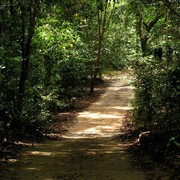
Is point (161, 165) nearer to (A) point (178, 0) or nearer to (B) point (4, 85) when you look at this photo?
(A) point (178, 0)

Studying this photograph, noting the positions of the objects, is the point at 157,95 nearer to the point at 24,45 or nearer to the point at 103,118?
the point at 24,45

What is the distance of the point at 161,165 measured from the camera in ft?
24.0

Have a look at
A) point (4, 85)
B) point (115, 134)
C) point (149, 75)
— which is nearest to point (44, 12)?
point (4, 85)

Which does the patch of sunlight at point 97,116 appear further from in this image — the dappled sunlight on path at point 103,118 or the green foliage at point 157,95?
the green foliage at point 157,95

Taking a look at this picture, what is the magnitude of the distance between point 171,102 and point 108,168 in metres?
2.95

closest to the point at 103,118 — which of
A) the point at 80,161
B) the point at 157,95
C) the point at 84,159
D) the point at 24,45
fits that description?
the point at 24,45

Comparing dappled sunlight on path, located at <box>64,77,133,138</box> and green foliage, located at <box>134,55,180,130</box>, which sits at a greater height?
green foliage, located at <box>134,55,180,130</box>

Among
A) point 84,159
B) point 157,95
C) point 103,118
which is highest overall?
point 157,95

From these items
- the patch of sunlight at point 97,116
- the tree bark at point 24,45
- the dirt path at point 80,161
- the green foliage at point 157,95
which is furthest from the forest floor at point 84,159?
the tree bark at point 24,45

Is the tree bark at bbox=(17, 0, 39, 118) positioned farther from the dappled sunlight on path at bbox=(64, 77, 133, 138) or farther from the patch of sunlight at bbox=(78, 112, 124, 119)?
the patch of sunlight at bbox=(78, 112, 124, 119)

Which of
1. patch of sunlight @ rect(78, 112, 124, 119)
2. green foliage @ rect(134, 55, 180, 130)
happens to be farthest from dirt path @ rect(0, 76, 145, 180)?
patch of sunlight @ rect(78, 112, 124, 119)

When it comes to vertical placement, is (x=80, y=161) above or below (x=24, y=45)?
below

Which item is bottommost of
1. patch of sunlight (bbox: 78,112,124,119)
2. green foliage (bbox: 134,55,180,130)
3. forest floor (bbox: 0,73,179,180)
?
patch of sunlight (bbox: 78,112,124,119)

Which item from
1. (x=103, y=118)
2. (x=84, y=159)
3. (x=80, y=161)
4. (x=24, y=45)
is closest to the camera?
(x=80, y=161)
